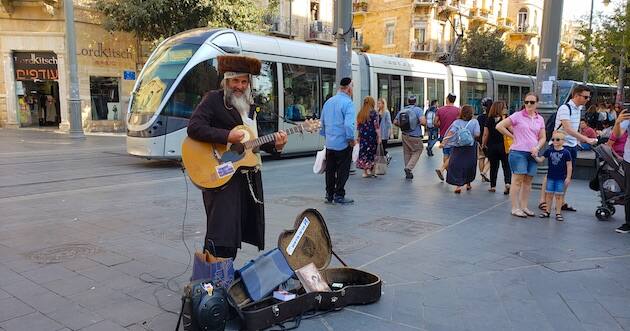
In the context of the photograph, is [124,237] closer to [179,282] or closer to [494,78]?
[179,282]

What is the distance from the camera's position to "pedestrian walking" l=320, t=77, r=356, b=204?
286 inches

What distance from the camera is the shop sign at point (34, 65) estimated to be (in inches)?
913

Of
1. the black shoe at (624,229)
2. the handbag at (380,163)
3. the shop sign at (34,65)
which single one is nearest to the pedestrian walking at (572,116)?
the black shoe at (624,229)

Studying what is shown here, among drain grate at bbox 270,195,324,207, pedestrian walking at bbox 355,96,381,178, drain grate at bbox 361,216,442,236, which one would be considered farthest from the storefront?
drain grate at bbox 361,216,442,236

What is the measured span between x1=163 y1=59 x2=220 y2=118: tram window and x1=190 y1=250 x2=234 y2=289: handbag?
26.7ft

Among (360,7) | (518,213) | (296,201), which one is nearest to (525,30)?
(360,7)

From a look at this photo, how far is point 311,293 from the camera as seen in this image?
11.7ft

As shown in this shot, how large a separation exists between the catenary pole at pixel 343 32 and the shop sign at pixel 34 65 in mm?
18910

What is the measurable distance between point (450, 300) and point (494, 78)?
22.2 m

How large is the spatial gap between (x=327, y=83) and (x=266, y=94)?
2.52 metres

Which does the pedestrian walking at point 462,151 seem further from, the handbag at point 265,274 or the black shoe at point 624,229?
the handbag at point 265,274

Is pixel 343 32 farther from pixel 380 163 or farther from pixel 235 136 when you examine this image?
pixel 235 136

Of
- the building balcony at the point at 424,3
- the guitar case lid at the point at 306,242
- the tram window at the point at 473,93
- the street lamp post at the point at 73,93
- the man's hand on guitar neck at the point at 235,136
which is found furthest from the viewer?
the building balcony at the point at 424,3

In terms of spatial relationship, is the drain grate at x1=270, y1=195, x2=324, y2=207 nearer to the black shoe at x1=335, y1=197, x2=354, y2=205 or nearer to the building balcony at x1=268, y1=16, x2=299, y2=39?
the black shoe at x1=335, y1=197, x2=354, y2=205
